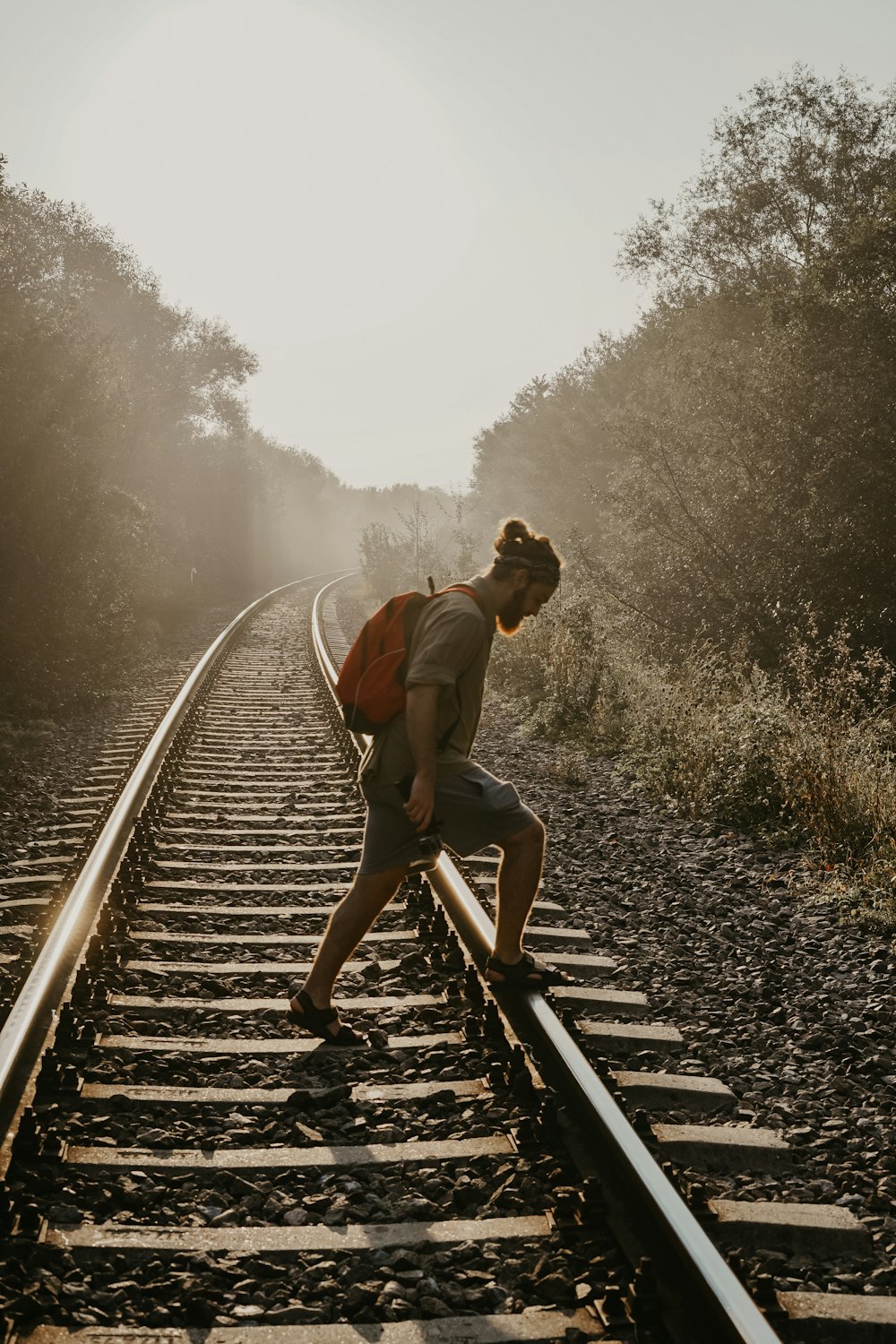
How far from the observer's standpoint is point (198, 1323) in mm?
2568

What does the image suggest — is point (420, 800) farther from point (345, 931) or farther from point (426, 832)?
point (345, 931)

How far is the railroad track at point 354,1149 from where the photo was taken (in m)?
2.60

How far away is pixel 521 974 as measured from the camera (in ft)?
13.8

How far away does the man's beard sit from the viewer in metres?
3.82

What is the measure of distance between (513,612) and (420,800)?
72 cm

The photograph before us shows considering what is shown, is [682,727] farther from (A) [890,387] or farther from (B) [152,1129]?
(A) [890,387]

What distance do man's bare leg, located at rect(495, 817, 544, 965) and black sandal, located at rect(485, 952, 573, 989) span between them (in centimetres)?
3

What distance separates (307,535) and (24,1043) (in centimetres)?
7326

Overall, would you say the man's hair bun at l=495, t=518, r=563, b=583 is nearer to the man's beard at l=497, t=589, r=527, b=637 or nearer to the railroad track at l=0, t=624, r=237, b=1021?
the man's beard at l=497, t=589, r=527, b=637

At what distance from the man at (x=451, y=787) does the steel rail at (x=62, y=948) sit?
0.91m

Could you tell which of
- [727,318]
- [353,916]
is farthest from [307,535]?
[353,916]

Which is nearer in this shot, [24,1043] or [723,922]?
[24,1043]

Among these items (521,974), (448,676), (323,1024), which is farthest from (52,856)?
(448,676)

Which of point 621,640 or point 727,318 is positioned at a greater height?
point 727,318
